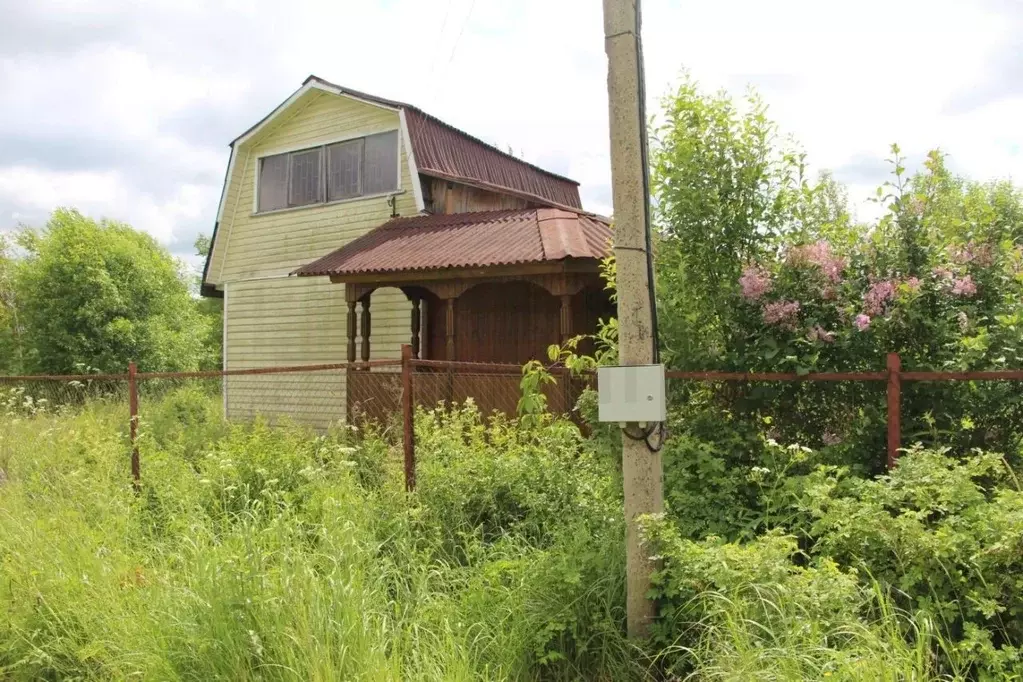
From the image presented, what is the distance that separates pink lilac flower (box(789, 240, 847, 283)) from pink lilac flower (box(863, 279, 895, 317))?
0.24 metres

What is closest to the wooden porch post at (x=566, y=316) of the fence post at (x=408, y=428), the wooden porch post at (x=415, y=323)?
the wooden porch post at (x=415, y=323)

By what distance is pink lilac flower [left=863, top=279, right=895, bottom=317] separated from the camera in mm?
4254

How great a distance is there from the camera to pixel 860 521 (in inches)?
123

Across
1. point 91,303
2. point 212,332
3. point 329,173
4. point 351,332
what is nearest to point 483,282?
point 351,332

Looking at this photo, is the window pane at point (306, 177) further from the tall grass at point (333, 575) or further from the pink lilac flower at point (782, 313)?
the pink lilac flower at point (782, 313)

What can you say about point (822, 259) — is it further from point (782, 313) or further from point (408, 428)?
point (408, 428)

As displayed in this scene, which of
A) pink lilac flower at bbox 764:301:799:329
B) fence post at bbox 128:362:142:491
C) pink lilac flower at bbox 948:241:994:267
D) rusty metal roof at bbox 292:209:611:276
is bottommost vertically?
fence post at bbox 128:362:142:491

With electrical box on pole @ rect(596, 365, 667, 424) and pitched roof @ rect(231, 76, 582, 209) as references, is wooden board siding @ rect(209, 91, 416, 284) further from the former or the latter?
electrical box on pole @ rect(596, 365, 667, 424)

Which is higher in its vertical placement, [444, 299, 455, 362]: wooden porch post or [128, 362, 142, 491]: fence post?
[444, 299, 455, 362]: wooden porch post

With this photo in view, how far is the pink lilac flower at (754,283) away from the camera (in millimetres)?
4473

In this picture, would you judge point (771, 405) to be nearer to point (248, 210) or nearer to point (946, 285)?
point (946, 285)

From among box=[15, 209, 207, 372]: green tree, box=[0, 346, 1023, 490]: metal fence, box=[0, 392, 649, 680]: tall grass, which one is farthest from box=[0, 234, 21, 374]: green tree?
box=[0, 392, 649, 680]: tall grass

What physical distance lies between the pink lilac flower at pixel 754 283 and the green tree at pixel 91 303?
2469cm

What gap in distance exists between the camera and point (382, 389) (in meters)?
9.64
